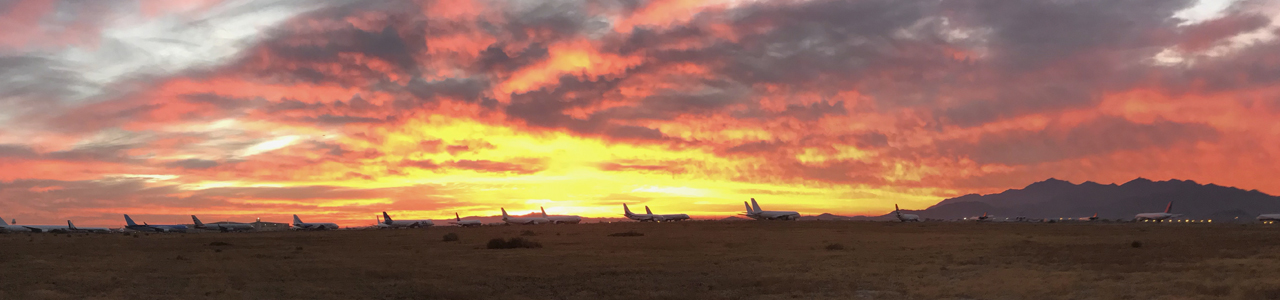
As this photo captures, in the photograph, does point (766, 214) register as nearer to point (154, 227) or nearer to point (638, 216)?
point (638, 216)

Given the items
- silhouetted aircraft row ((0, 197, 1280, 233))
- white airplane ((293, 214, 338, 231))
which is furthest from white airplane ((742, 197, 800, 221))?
white airplane ((293, 214, 338, 231))

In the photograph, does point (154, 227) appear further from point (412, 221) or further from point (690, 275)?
point (690, 275)

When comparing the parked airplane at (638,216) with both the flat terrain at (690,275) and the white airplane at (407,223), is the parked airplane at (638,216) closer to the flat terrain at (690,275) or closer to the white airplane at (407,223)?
the white airplane at (407,223)

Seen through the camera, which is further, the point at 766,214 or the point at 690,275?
the point at 766,214

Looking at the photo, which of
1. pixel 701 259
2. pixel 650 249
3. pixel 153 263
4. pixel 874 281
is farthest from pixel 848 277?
pixel 153 263

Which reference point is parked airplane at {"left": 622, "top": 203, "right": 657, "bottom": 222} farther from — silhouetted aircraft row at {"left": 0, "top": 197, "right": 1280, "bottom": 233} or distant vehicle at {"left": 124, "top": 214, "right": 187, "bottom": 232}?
distant vehicle at {"left": 124, "top": 214, "right": 187, "bottom": 232}

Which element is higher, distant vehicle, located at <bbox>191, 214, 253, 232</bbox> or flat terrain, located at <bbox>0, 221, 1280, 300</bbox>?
distant vehicle, located at <bbox>191, 214, 253, 232</bbox>

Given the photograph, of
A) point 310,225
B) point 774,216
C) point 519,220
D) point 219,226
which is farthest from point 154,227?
point 774,216

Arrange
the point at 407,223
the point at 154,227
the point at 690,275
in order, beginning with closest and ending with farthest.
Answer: the point at 690,275 → the point at 154,227 → the point at 407,223

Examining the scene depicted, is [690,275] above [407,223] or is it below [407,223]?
below

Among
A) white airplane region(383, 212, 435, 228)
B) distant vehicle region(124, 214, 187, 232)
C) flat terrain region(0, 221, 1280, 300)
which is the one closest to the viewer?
flat terrain region(0, 221, 1280, 300)

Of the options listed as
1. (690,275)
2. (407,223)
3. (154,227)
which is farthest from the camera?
(407,223)

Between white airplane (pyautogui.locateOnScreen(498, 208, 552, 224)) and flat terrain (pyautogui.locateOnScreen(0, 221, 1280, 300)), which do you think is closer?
flat terrain (pyautogui.locateOnScreen(0, 221, 1280, 300))

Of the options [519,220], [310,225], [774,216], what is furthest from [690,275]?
[310,225]
